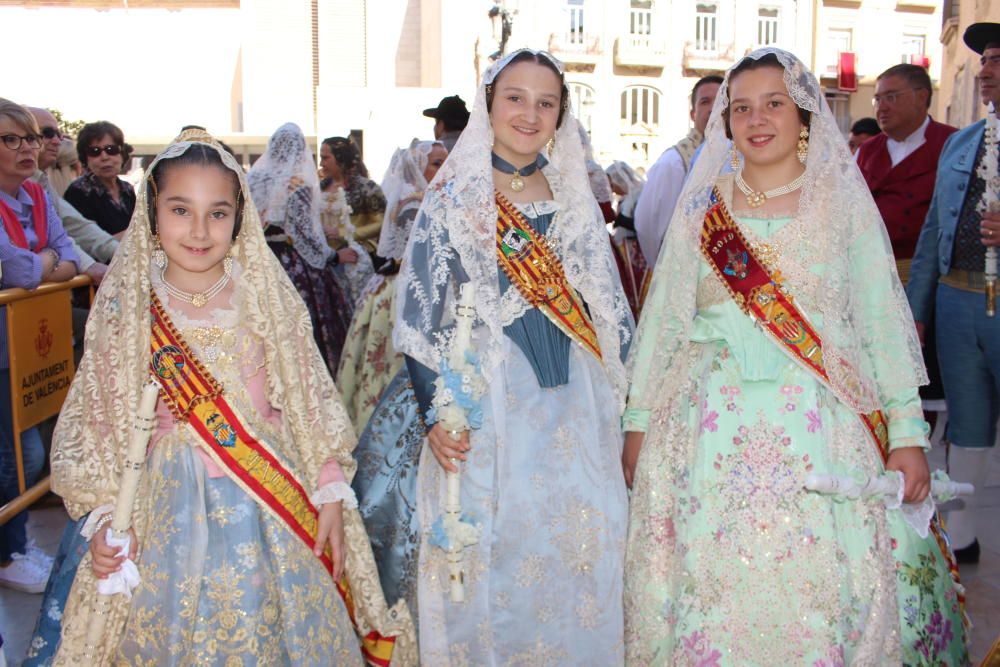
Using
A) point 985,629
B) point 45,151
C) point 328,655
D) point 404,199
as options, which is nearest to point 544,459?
point 328,655

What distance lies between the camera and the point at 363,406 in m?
4.93

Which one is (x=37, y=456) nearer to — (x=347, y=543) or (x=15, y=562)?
(x=15, y=562)

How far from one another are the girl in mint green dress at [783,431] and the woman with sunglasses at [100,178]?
13.1 ft

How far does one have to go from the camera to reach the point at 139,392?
2.35 metres

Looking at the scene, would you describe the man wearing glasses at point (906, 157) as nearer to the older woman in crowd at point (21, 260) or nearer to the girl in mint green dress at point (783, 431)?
the girl in mint green dress at point (783, 431)

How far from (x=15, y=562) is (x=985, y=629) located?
3.66 m

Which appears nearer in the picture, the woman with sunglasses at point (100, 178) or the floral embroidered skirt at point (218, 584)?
the floral embroidered skirt at point (218, 584)

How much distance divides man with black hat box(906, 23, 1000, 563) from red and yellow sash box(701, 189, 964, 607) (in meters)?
1.29

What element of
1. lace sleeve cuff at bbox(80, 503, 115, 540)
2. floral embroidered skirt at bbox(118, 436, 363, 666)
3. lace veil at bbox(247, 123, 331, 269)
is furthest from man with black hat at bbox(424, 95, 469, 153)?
lace sleeve cuff at bbox(80, 503, 115, 540)

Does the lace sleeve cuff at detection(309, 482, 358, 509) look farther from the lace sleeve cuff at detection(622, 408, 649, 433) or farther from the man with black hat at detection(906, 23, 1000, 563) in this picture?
the man with black hat at detection(906, 23, 1000, 563)

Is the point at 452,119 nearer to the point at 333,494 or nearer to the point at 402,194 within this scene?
the point at 402,194

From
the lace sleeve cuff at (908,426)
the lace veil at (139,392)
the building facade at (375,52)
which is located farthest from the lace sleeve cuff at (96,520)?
the building facade at (375,52)

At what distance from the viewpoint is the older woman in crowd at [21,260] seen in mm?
3475

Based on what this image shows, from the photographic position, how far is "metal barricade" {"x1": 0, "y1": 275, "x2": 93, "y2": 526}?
3.44 meters
